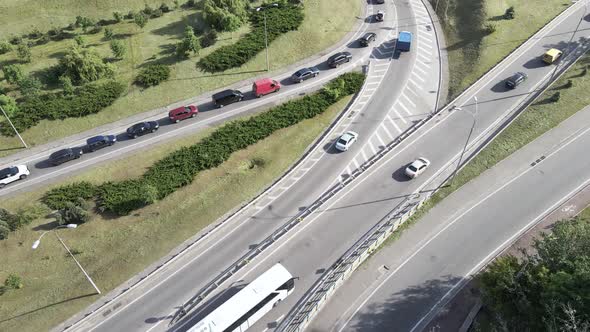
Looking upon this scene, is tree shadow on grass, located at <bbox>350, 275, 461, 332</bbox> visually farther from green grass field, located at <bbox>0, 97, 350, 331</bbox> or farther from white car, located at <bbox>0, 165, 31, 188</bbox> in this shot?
white car, located at <bbox>0, 165, 31, 188</bbox>

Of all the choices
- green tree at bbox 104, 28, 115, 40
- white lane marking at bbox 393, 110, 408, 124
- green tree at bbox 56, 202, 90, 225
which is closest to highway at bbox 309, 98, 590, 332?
white lane marking at bbox 393, 110, 408, 124

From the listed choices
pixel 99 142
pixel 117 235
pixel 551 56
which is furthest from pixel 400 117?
pixel 99 142

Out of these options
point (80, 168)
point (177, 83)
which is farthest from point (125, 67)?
point (80, 168)

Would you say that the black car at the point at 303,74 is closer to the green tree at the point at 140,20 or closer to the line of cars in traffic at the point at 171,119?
the line of cars in traffic at the point at 171,119

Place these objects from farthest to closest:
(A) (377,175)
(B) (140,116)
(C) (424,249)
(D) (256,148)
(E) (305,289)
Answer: (B) (140,116) → (D) (256,148) → (A) (377,175) → (C) (424,249) → (E) (305,289)

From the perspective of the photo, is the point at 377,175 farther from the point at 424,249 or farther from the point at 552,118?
the point at 552,118

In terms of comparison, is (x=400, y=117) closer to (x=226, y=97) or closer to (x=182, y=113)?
(x=226, y=97)

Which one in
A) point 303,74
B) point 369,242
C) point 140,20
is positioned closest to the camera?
point 369,242

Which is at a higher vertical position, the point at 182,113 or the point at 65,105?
the point at 65,105
